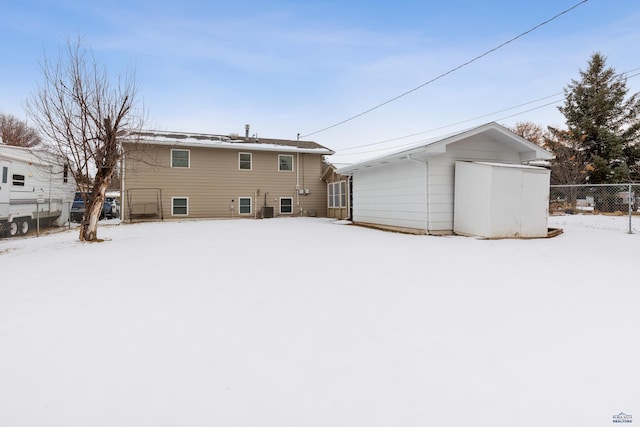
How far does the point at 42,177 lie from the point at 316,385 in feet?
49.8

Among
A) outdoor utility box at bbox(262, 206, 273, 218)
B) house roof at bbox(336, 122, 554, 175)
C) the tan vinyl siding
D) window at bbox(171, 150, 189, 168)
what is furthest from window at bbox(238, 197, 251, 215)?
house roof at bbox(336, 122, 554, 175)

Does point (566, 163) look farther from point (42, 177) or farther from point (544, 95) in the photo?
point (42, 177)

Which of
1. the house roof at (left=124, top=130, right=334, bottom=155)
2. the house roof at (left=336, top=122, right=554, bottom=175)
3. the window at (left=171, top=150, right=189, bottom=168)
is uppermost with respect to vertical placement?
the house roof at (left=124, top=130, right=334, bottom=155)

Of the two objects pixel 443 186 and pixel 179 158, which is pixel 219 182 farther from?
pixel 443 186

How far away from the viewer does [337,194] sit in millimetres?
17750

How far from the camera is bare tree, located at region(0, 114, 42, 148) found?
2716 cm

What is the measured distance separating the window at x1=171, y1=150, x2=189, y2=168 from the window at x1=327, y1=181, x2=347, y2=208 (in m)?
8.18

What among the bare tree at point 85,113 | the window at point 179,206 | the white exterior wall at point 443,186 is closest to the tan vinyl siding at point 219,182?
the window at point 179,206

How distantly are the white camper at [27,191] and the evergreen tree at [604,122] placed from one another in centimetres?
2806

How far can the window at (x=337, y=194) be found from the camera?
16.8 m

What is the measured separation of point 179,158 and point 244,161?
3.43 metres

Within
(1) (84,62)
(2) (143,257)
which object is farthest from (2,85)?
(2) (143,257)

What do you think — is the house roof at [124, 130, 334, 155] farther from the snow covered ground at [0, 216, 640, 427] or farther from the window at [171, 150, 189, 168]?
the snow covered ground at [0, 216, 640, 427]
